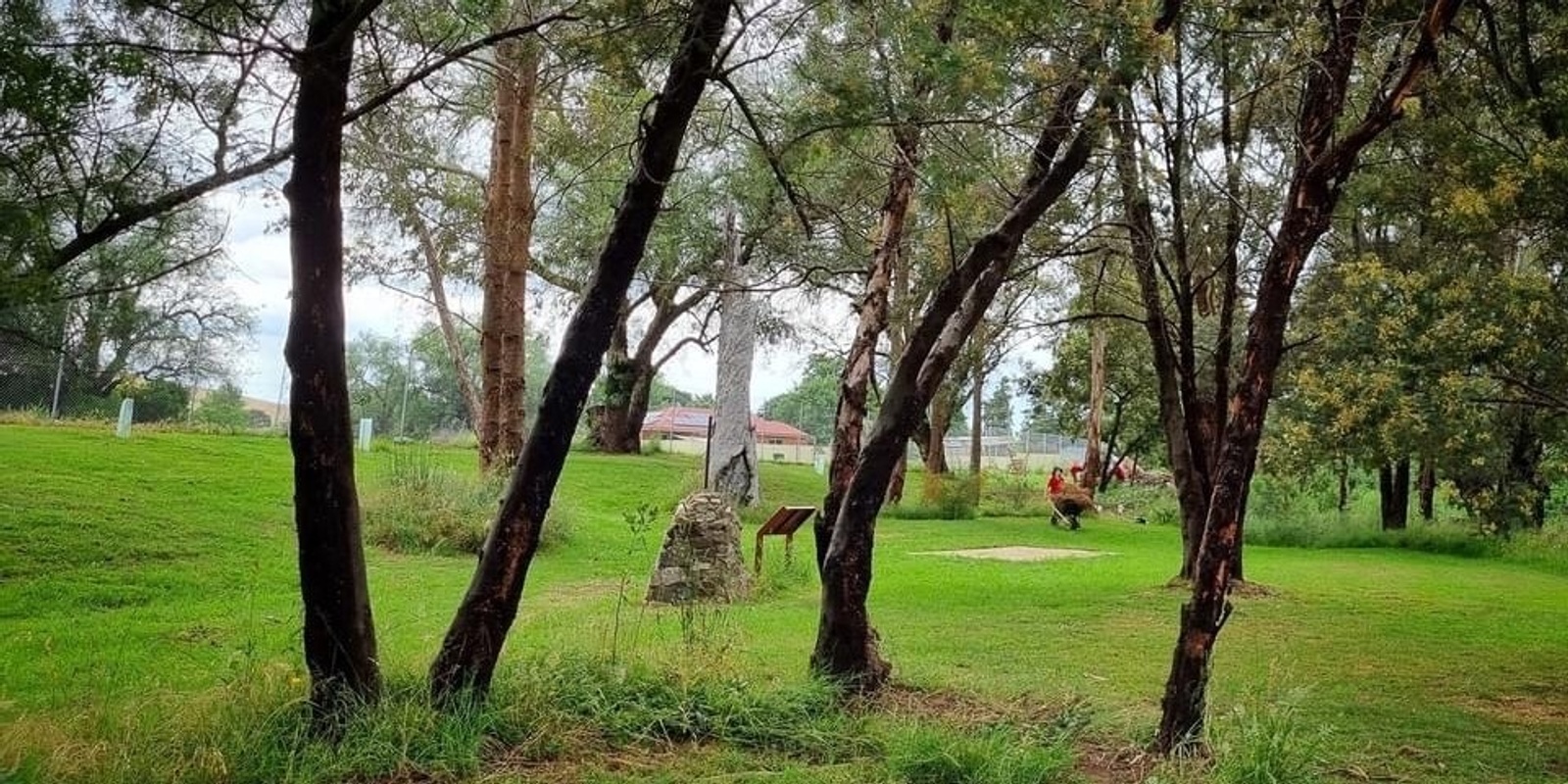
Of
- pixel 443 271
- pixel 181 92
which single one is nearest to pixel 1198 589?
pixel 181 92

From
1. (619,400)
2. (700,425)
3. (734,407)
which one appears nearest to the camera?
(734,407)

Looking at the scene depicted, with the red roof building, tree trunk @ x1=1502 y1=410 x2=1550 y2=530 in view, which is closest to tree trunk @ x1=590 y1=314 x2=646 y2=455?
tree trunk @ x1=1502 y1=410 x2=1550 y2=530

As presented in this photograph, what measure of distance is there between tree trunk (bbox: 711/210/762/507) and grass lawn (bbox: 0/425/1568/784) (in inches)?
156

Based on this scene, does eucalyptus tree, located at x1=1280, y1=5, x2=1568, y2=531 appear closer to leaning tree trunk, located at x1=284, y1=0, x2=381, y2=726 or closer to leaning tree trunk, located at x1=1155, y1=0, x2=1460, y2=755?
leaning tree trunk, located at x1=1155, y1=0, x2=1460, y2=755

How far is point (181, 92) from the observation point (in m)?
4.12

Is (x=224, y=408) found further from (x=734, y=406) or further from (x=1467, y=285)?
(x=1467, y=285)

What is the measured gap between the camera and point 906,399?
5.57 metres

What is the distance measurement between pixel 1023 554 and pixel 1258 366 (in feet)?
32.6

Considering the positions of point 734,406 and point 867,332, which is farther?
point 734,406

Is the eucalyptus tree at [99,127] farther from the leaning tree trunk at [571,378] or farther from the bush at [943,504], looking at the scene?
the bush at [943,504]

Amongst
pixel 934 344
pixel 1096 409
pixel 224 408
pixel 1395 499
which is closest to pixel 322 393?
pixel 934 344

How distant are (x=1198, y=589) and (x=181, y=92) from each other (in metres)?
4.38

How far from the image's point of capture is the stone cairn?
26.8 ft

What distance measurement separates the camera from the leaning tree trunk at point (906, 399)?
5367 millimetres
